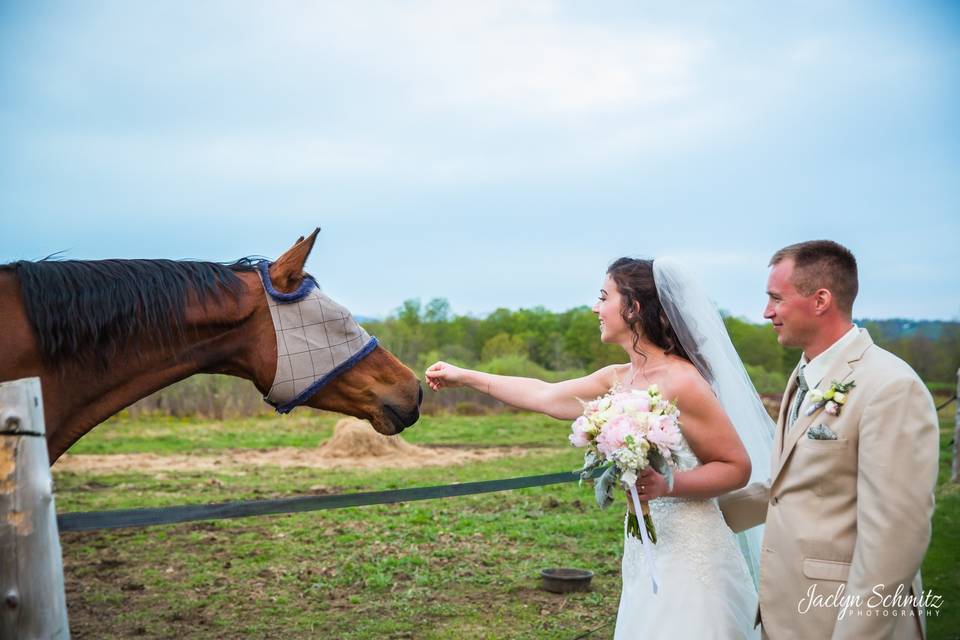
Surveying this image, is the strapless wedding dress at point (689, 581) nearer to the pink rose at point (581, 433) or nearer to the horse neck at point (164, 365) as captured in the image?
the pink rose at point (581, 433)

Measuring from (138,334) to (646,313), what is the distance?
2036 mm

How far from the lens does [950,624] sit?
490 centimetres

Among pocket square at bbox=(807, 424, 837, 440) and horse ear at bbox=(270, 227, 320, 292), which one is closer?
pocket square at bbox=(807, 424, 837, 440)

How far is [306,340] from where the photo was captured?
3252 millimetres

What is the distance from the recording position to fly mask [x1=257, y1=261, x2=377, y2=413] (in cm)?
321

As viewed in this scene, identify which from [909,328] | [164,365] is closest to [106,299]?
[164,365]

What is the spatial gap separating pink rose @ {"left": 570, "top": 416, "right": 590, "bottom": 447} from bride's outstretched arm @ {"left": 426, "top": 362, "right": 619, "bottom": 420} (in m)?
0.67

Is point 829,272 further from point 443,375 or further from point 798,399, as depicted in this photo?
point 443,375

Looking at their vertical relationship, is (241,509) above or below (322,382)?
below

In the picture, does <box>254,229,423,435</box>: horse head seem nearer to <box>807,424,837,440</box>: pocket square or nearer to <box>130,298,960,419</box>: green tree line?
<box>807,424,837,440</box>: pocket square

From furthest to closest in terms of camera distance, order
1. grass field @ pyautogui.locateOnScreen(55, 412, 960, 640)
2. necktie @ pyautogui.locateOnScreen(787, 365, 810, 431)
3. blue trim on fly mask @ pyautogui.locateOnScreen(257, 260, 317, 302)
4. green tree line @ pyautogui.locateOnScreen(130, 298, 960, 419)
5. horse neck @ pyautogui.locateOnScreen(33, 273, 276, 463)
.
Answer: green tree line @ pyautogui.locateOnScreen(130, 298, 960, 419) < grass field @ pyautogui.locateOnScreen(55, 412, 960, 640) < blue trim on fly mask @ pyautogui.locateOnScreen(257, 260, 317, 302) < horse neck @ pyautogui.locateOnScreen(33, 273, 276, 463) < necktie @ pyautogui.locateOnScreen(787, 365, 810, 431)

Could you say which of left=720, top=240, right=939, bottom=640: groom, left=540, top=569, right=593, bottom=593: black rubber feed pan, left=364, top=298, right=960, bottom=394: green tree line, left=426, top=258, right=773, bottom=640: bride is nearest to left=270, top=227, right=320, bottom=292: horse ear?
left=426, top=258, right=773, bottom=640: bride

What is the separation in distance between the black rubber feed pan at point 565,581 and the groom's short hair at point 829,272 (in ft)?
14.0

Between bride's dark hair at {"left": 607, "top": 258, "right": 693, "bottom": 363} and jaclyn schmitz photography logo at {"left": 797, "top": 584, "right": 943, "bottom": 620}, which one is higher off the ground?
bride's dark hair at {"left": 607, "top": 258, "right": 693, "bottom": 363}
